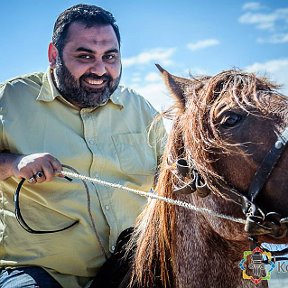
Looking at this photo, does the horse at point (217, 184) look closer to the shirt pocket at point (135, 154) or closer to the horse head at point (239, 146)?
the horse head at point (239, 146)

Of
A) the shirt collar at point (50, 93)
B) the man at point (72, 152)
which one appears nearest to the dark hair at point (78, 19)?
the man at point (72, 152)

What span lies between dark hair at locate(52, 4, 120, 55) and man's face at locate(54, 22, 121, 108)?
2.2 inches

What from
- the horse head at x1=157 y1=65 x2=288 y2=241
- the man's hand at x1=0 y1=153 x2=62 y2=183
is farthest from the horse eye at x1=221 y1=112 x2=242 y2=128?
the man's hand at x1=0 y1=153 x2=62 y2=183

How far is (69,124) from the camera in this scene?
380cm

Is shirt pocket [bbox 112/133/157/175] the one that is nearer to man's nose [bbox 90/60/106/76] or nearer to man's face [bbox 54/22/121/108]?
man's face [bbox 54/22/121/108]

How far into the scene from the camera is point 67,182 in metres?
3.55

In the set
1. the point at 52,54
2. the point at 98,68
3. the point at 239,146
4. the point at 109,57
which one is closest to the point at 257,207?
the point at 239,146

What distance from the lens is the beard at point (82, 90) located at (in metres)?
3.87

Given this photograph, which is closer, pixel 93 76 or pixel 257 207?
pixel 257 207

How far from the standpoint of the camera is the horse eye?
8.00ft

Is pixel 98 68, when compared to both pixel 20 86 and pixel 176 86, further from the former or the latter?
pixel 176 86

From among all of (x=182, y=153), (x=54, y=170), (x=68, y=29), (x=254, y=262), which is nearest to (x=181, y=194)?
(x=182, y=153)

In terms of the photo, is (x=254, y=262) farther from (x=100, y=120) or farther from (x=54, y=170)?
(x=100, y=120)

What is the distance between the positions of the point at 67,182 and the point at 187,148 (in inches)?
49.4
